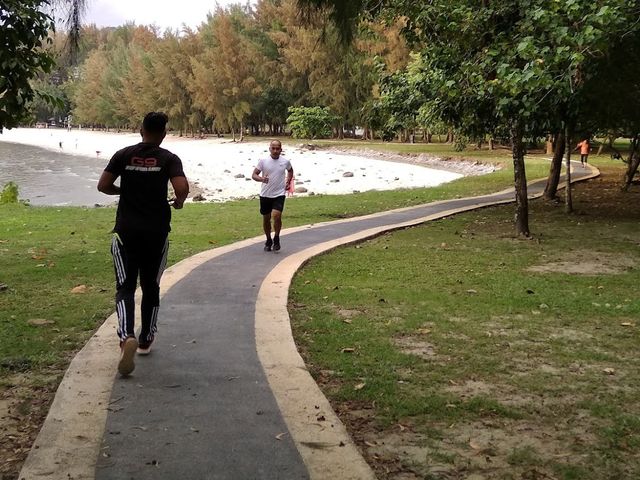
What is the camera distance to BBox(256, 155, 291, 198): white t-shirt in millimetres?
9328

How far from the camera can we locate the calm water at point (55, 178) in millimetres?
25538

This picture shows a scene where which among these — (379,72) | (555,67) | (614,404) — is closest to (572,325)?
(614,404)

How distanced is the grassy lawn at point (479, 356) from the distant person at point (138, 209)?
1.36 meters

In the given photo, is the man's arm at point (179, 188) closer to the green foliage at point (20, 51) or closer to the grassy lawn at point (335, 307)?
the grassy lawn at point (335, 307)

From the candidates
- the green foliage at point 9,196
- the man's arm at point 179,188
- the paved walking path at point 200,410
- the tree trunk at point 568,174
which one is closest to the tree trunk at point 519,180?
the tree trunk at point 568,174

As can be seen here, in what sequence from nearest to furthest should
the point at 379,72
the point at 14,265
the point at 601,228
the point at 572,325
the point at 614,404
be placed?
1. the point at 614,404
2. the point at 572,325
3. the point at 14,265
4. the point at 601,228
5. the point at 379,72

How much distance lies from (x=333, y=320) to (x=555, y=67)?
142 inches

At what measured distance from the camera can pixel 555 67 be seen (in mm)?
7004

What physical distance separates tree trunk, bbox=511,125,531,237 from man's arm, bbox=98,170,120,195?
7.54m

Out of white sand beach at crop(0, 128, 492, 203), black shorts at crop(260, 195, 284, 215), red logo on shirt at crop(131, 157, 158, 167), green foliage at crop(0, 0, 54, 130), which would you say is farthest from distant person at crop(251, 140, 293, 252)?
white sand beach at crop(0, 128, 492, 203)

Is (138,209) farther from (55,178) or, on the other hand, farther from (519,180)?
(55,178)

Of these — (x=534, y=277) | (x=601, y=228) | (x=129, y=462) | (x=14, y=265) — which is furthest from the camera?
(x=601, y=228)

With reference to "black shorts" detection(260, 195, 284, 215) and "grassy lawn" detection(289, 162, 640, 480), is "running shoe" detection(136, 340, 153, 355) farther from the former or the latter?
"black shorts" detection(260, 195, 284, 215)

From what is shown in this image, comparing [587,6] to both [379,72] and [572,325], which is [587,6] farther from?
[379,72]
